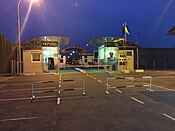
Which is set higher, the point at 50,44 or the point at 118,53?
the point at 50,44

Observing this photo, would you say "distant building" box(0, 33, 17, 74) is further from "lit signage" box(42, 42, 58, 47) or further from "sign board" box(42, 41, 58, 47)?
"lit signage" box(42, 42, 58, 47)

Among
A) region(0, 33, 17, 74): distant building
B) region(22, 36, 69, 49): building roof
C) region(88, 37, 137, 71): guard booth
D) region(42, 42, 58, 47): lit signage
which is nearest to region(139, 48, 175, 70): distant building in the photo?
region(88, 37, 137, 71): guard booth

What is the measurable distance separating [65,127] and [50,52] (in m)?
34.8

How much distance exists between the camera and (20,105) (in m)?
9.59

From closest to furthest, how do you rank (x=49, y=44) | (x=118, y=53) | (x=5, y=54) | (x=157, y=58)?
(x=5, y=54) < (x=118, y=53) < (x=49, y=44) < (x=157, y=58)

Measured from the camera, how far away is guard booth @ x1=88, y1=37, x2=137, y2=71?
34.8 metres

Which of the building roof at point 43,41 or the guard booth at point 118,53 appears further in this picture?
Result: the building roof at point 43,41

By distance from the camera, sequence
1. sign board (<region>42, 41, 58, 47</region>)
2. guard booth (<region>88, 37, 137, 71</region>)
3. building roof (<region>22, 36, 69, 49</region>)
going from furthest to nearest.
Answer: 1. sign board (<region>42, 41, 58, 47</region>)
2. building roof (<region>22, 36, 69, 49</region>)
3. guard booth (<region>88, 37, 137, 71</region>)

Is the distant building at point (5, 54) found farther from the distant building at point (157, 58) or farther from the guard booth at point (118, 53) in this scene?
the distant building at point (157, 58)

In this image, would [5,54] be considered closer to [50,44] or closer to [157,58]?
[50,44]

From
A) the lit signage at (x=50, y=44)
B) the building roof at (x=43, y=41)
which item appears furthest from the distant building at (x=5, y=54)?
the lit signage at (x=50, y=44)

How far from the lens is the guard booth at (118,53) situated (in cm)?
3481

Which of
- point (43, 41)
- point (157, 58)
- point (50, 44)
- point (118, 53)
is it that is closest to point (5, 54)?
point (43, 41)

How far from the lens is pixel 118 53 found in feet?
118
